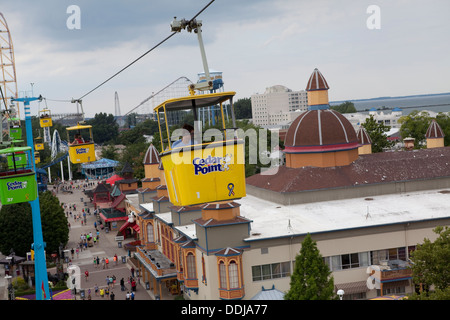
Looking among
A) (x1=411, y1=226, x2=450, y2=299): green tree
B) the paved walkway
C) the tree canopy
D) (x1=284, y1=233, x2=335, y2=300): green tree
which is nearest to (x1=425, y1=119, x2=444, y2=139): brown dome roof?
the tree canopy

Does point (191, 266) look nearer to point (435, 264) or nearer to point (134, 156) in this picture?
point (435, 264)

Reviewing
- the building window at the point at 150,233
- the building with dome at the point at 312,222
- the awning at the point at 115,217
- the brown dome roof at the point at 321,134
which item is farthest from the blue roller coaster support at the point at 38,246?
the awning at the point at 115,217

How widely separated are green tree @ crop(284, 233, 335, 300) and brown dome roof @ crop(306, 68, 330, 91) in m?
26.4

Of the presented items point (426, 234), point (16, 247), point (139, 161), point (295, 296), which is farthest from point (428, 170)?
point (139, 161)

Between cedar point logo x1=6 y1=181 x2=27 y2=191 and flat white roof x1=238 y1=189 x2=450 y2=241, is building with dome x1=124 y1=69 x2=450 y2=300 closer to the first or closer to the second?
flat white roof x1=238 y1=189 x2=450 y2=241

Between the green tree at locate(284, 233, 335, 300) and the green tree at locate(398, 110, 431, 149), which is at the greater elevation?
the green tree at locate(398, 110, 431, 149)

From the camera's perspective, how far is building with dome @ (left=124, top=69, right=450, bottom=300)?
105 ft

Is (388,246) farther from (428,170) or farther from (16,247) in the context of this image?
(16,247)

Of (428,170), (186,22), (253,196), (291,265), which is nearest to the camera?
(186,22)

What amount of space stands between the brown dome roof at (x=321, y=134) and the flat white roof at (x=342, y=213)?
4956mm

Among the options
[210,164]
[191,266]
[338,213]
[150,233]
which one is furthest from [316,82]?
[210,164]

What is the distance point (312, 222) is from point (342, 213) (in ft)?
9.97

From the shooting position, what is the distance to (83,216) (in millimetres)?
73438
